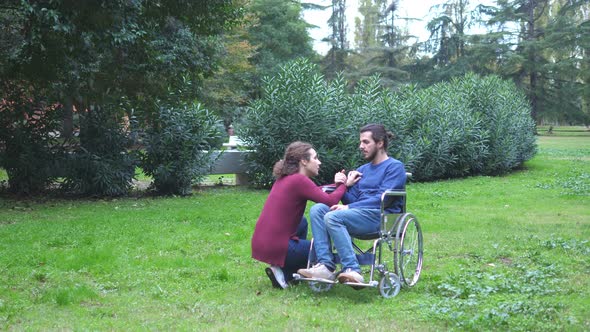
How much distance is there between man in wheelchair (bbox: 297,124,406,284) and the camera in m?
5.60

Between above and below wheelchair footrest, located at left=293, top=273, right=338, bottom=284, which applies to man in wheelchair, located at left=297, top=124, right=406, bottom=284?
above

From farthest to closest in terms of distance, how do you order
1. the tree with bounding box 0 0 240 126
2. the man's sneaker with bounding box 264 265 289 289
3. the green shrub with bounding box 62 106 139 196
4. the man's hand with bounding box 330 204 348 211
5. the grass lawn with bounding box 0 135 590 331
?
the green shrub with bounding box 62 106 139 196
the tree with bounding box 0 0 240 126
the man's sneaker with bounding box 264 265 289 289
the man's hand with bounding box 330 204 348 211
the grass lawn with bounding box 0 135 590 331

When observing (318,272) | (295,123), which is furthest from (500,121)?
(318,272)

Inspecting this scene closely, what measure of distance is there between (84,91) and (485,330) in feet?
35.1

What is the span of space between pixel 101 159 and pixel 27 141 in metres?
1.38

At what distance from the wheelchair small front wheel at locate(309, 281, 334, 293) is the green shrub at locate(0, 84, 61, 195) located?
8.70 m

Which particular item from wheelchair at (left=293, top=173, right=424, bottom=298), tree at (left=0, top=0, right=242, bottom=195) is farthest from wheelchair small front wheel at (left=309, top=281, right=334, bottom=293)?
tree at (left=0, top=0, right=242, bottom=195)

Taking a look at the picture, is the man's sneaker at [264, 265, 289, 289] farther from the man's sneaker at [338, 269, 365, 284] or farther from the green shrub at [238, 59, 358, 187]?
the green shrub at [238, 59, 358, 187]

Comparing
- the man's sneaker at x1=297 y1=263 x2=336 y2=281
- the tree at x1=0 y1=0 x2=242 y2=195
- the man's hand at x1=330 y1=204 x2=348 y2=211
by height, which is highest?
the tree at x1=0 y1=0 x2=242 y2=195

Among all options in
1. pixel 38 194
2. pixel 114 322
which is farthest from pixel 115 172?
pixel 114 322

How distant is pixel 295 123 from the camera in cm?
1464

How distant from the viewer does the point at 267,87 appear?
14812 mm

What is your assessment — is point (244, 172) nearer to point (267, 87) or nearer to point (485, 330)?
point (267, 87)

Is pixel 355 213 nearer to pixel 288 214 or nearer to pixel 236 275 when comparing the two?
pixel 288 214
